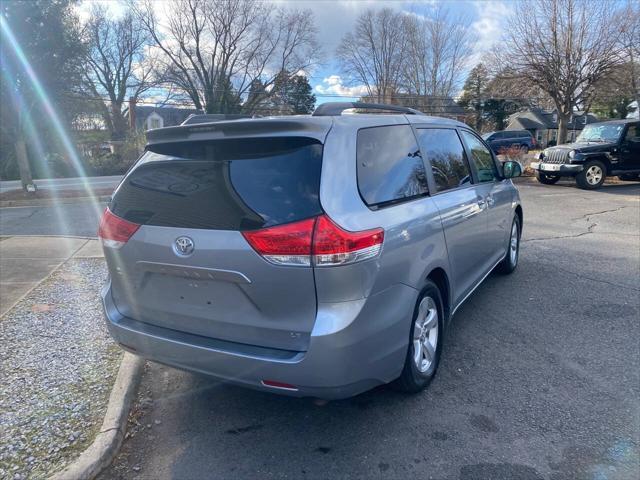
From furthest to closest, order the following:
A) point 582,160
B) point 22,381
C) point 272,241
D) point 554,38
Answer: point 554,38 → point 582,160 → point 22,381 → point 272,241

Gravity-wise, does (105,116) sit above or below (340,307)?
above

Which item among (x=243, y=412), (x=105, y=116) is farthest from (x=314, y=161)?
(x=105, y=116)

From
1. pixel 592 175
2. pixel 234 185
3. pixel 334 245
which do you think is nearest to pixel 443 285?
pixel 334 245

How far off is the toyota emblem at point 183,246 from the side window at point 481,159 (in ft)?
9.81

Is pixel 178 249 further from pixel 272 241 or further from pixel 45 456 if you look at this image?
pixel 45 456

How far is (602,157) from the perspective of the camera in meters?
14.0

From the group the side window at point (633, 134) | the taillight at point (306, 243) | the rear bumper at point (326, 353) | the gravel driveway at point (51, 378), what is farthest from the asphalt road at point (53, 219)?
the side window at point (633, 134)

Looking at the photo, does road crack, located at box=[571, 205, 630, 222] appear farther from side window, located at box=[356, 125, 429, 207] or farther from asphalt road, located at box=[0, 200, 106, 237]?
asphalt road, located at box=[0, 200, 106, 237]

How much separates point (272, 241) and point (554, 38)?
20.0 metres

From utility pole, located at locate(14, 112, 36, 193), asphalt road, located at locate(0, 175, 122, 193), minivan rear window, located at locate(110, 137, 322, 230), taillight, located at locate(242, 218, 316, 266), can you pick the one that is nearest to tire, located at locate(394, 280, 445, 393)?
taillight, located at locate(242, 218, 316, 266)

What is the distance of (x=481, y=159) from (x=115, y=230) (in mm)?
3583

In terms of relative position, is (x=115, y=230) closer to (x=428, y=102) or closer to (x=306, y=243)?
(x=306, y=243)

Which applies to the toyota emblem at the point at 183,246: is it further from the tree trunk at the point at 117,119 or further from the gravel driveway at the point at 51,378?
the tree trunk at the point at 117,119

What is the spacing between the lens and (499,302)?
16.4 ft
